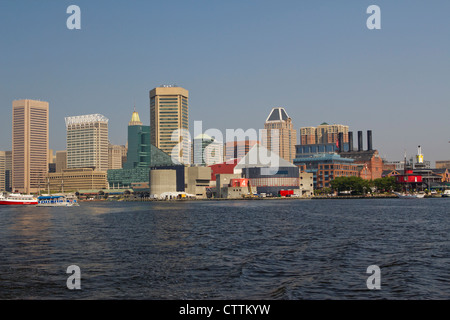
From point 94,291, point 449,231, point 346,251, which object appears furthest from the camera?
point 449,231

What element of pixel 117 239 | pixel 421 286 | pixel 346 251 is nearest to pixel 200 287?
pixel 421 286

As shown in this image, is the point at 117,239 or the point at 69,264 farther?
the point at 117,239

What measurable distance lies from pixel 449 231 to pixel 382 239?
1456 centimetres

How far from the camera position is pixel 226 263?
3750 cm

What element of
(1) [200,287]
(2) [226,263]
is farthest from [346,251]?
(1) [200,287]

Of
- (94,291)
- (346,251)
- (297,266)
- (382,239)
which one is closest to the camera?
(94,291)
